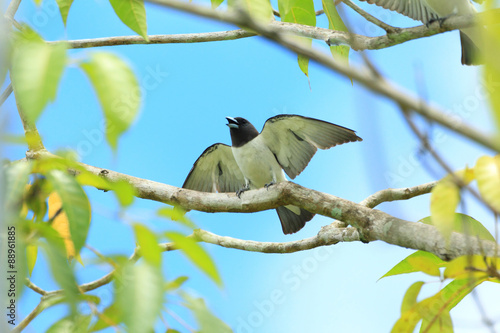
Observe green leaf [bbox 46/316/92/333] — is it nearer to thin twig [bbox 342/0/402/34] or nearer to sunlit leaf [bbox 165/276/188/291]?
sunlit leaf [bbox 165/276/188/291]

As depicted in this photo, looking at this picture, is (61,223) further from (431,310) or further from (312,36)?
(312,36)

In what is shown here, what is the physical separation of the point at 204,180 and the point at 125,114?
17.9 ft

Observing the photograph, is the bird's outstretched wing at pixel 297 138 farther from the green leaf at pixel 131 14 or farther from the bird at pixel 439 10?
the green leaf at pixel 131 14

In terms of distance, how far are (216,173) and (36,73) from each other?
558cm

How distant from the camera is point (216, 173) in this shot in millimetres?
6773

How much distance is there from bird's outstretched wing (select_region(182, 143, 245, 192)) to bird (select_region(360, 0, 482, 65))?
8.79 ft

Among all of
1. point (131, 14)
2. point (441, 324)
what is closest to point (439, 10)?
point (441, 324)

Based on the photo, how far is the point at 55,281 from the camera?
4.87 feet

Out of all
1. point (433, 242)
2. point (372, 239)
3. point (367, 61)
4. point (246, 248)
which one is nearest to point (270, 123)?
point (246, 248)

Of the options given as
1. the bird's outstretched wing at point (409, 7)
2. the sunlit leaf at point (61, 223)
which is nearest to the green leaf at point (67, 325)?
the sunlit leaf at point (61, 223)

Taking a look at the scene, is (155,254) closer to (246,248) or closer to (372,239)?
(372,239)

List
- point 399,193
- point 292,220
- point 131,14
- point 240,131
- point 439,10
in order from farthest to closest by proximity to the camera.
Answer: point 240,131
point 292,220
point 439,10
point 399,193
point 131,14

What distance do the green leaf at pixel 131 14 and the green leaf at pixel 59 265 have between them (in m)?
0.85

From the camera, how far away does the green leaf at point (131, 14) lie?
77.5 inches
